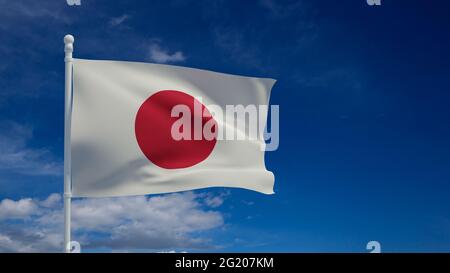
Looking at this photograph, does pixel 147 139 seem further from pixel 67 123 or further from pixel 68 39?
pixel 68 39

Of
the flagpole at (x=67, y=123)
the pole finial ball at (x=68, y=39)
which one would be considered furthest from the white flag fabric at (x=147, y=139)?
the pole finial ball at (x=68, y=39)

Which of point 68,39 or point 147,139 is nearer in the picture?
point 68,39

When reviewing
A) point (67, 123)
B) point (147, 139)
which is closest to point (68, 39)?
point (67, 123)

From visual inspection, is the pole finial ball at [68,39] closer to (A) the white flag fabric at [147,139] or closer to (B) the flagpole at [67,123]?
(B) the flagpole at [67,123]

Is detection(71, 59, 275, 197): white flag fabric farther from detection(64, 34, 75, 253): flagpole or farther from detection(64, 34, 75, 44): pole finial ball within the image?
detection(64, 34, 75, 44): pole finial ball

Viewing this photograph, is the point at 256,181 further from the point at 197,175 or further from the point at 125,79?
the point at 125,79

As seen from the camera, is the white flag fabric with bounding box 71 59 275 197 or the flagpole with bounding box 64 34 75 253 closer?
the flagpole with bounding box 64 34 75 253

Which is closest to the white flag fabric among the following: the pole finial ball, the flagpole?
the flagpole

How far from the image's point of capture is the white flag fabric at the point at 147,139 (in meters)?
9.31

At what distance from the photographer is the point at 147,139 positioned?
9734 millimetres

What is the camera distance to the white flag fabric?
9.31 meters

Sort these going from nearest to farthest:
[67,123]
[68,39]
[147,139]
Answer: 1. [67,123]
2. [68,39]
3. [147,139]

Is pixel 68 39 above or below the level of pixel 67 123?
above
